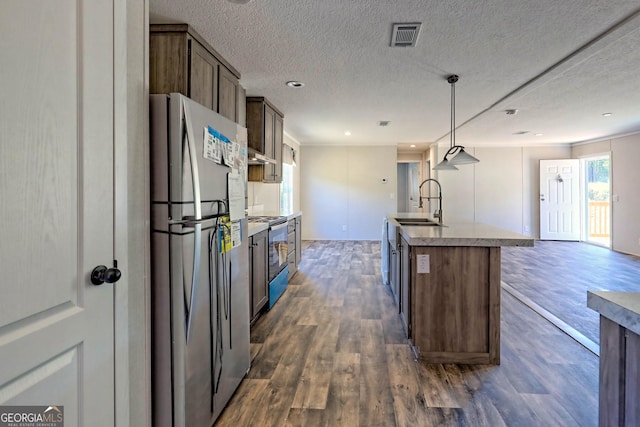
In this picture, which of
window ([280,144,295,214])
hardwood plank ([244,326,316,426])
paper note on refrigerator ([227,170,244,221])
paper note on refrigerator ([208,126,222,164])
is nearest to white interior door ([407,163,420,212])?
window ([280,144,295,214])

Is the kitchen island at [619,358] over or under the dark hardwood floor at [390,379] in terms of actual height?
over

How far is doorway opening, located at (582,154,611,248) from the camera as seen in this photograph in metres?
7.80

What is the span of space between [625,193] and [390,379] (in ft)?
23.3

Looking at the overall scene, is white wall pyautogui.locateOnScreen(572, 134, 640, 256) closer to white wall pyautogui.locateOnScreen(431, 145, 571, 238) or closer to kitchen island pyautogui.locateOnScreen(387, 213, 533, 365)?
white wall pyautogui.locateOnScreen(431, 145, 571, 238)

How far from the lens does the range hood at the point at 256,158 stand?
3807 mm

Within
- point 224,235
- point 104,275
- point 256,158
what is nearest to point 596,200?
point 256,158

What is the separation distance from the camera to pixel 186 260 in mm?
1471

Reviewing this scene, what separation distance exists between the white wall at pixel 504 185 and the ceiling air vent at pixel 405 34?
234 inches

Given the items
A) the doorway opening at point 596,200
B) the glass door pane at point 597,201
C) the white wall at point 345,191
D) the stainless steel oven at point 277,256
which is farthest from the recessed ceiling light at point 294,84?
the glass door pane at point 597,201

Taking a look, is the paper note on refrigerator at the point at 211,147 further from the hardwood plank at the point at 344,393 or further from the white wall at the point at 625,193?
the white wall at the point at 625,193

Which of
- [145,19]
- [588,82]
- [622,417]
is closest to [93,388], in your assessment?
Answer: [145,19]

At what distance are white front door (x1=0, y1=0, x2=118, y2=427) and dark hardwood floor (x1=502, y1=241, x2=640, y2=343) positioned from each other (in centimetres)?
347

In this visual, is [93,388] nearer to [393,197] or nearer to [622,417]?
[622,417]

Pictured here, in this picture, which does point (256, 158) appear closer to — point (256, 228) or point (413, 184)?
point (256, 228)
